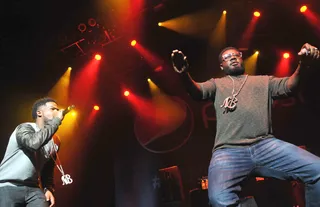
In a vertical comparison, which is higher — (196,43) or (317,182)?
(196,43)

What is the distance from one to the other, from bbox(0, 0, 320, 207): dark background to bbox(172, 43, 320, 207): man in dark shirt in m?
4.41

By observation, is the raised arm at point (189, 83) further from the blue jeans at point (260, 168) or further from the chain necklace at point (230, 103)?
the blue jeans at point (260, 168)

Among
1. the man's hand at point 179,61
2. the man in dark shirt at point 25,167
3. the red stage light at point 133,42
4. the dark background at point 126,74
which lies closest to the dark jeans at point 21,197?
the man in dark shirt at point 25,167

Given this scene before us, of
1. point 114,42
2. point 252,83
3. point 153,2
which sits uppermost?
point 153,2

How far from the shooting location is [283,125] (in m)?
7.61

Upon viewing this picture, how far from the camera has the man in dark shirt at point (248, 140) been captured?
230 cm

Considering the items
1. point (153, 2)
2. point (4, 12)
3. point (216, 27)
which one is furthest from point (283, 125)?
point (4, 12)

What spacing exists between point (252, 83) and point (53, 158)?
80.1 inches

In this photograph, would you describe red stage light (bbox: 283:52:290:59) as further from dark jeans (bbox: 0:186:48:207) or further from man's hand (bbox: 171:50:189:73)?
dark jeans (bbox: 0:186:48:207)

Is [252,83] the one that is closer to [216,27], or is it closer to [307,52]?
[307,52]

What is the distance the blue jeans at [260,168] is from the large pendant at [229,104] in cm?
32

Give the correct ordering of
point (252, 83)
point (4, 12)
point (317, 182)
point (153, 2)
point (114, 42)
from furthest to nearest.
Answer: point (114, 42) → point (153, 2) → point (4, 12) → point (252, 83) → point (317, 182)

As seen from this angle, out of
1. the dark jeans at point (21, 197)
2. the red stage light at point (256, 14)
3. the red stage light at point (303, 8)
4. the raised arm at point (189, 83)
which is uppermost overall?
the red stage light at point (256, 14)

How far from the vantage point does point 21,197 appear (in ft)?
9.58
